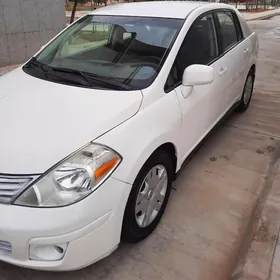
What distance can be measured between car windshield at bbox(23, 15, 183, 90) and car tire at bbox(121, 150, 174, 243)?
585 millimetres

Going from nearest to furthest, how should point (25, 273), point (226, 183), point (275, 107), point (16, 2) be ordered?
Answer: 1. point (25, 273)
2. point (226, 183)
3. point (275, 107)
4. point (16, 2)

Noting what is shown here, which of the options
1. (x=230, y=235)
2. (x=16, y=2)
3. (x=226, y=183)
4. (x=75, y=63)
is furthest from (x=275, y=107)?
(x=16, y=2)

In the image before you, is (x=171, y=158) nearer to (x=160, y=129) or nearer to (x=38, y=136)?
(x=160, y=129)

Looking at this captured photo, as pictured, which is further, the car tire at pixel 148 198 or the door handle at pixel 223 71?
the door handle at pixel 223 71

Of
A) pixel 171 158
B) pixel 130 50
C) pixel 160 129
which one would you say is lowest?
pixel 171 158

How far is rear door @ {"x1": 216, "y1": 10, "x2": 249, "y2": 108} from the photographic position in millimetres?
3680

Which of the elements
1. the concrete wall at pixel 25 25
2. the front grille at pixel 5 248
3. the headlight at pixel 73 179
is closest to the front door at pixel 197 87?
the headlight at pixel 73 179

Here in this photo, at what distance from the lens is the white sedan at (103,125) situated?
1.81 meters

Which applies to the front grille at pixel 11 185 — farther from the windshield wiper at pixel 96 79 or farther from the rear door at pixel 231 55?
the rear door at pixel 231 55

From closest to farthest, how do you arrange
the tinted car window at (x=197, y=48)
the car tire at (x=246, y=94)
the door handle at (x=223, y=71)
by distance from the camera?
the tinted car window at (x=197, y=48) < the door handle at (x=223, y=71) < the car tire at (x=246, y=94)

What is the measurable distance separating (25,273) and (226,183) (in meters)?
1.97

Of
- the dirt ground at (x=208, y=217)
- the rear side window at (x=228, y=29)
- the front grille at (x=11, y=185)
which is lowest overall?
the dirt ground at (x=208, y=217)

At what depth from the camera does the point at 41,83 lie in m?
2.62

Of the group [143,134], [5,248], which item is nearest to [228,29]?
[143,134]
